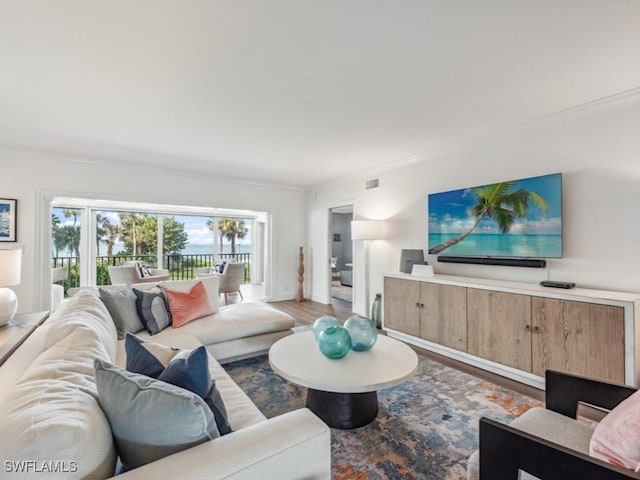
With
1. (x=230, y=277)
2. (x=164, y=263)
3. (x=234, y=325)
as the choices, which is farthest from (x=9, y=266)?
(x=164, y=263)

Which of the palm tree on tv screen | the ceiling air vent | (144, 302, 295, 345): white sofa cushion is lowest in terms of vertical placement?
(144, 302, 295, 345): white sofa cushion

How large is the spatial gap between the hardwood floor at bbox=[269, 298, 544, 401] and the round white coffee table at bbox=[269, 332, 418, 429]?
3.67ft

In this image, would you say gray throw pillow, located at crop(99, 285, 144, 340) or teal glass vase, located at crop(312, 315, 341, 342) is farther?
gray throw pillow, located at crop(99, 285, 144, 340)

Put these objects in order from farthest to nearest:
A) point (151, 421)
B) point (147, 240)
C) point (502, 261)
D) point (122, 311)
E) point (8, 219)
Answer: point (147, 240)
point (8, 219)
point (502, 261)
point (122, 311)
point (151, 421)

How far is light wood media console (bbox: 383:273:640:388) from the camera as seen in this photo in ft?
6.82

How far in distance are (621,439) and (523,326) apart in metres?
1.79

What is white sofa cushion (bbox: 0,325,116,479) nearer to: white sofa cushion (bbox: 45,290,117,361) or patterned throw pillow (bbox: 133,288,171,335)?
white sofa cushion (bbox: 45,290,117,361)

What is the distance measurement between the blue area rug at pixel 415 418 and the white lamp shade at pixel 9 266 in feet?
5.76

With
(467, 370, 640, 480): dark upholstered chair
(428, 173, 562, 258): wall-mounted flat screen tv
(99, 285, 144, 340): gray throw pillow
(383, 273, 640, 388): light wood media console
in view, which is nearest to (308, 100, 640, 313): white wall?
(428, 173, 562, 258): wall-mounted flat screen tv

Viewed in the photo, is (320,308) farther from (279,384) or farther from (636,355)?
(636,355)

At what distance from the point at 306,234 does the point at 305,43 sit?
15.1ft

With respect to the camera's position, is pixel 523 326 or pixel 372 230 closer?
pixel 523 326

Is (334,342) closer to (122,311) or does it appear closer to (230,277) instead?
(122,311)

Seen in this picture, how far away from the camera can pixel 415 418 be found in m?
2.04
